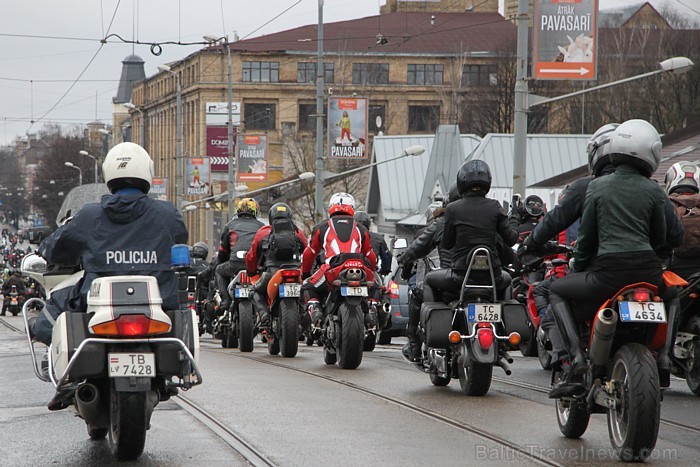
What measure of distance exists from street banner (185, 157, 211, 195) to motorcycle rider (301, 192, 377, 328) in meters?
35.1

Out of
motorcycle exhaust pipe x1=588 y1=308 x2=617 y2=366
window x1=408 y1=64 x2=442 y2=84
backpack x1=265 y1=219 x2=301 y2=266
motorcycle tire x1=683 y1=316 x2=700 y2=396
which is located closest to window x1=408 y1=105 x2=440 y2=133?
window x1=408 y1=64 x2=442 y2=84

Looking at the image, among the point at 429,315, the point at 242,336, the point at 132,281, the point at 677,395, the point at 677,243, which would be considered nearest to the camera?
the point at 132,281

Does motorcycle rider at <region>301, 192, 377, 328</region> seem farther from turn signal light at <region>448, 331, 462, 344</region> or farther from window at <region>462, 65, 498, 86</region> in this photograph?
window at <region>462, 65, 498, 86</region>

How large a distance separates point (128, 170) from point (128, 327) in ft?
3.96

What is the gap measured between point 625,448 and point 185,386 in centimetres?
248

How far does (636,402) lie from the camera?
22.6 ft

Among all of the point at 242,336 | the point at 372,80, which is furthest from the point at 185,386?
the point at 372,80

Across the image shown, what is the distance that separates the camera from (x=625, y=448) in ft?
23.3

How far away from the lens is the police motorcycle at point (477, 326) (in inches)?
399

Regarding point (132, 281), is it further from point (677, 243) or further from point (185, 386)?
point (677, 243)

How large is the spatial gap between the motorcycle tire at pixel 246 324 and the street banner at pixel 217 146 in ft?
110

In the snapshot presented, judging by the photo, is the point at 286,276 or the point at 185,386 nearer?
the point at 185,386

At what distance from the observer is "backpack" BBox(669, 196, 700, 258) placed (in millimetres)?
11195

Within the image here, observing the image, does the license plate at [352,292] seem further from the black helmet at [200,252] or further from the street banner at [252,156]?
the street banner at [252,156]
